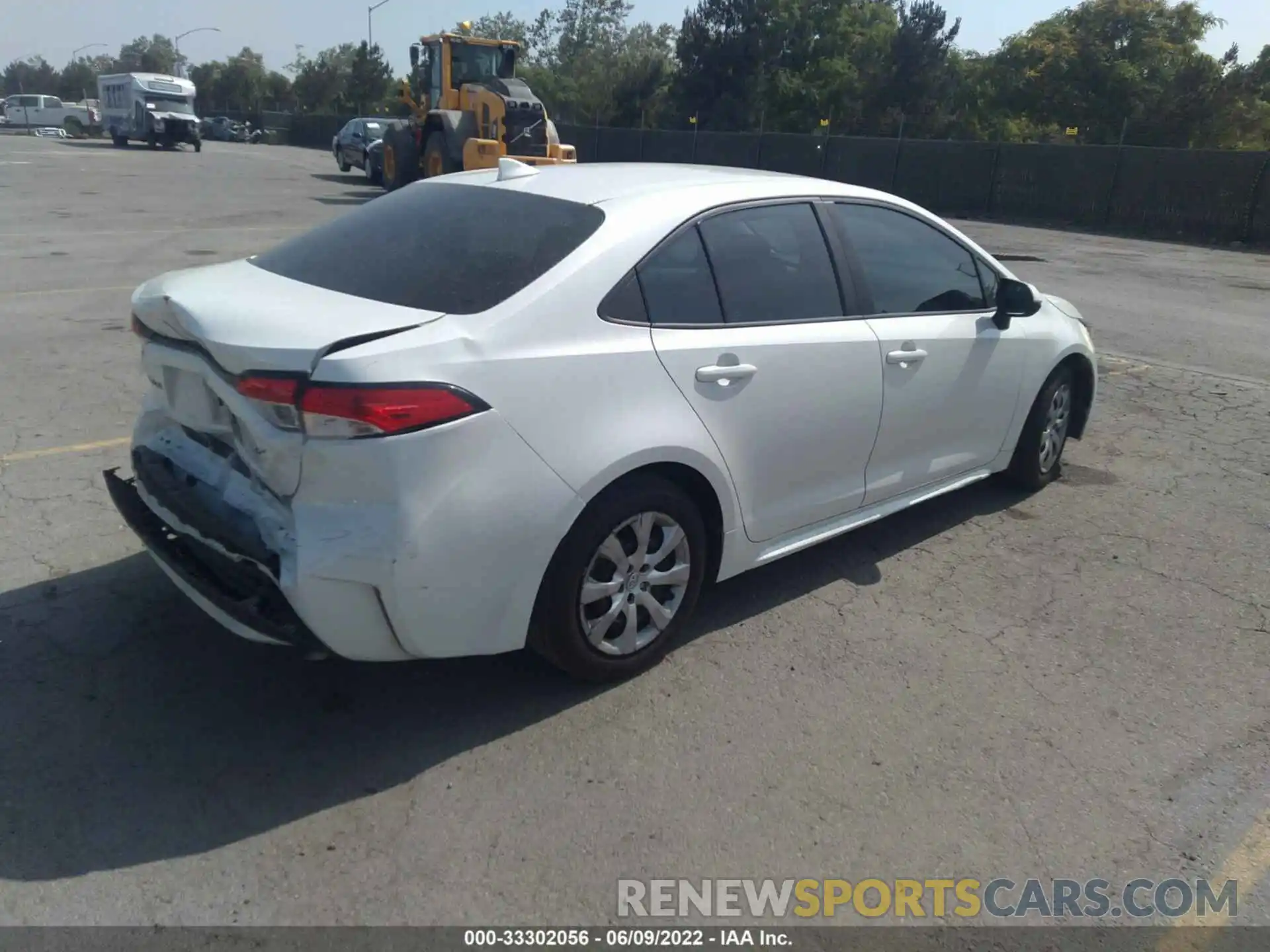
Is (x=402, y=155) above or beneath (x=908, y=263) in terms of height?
beneath

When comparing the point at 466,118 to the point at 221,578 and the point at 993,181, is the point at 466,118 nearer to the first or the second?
the point at 993,181

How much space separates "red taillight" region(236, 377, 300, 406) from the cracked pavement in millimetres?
1097

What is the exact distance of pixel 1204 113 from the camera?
40.2 m

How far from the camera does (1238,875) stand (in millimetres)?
2881

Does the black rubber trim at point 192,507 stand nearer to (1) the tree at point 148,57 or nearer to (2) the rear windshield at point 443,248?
(2) the rear windshield at point 443,248

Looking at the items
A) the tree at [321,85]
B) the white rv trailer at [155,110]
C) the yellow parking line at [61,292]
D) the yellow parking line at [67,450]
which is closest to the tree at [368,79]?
the tree at [321,85]

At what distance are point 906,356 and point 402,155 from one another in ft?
66.7

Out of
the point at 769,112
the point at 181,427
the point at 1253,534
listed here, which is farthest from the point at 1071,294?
the point at 769,112

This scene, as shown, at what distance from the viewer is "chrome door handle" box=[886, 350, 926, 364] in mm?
4277

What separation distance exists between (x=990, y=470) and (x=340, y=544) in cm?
350

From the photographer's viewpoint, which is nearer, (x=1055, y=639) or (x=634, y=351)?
(x=634, y=351)
